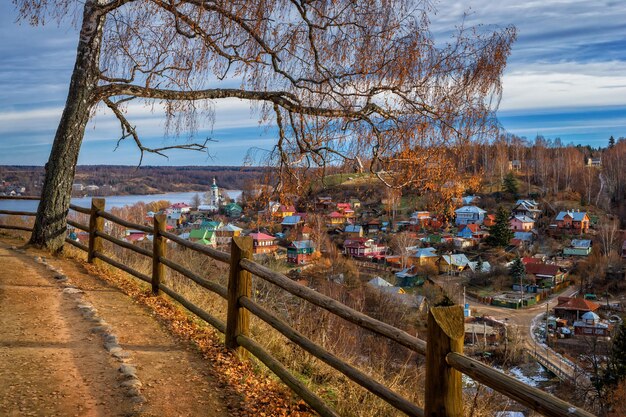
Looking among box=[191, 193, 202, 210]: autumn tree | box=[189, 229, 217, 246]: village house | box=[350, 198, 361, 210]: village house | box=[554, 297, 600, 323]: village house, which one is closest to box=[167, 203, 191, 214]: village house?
box=[191, 193, 202, 210]: autumn tree

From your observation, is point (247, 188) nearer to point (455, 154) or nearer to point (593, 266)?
point (455, 154)

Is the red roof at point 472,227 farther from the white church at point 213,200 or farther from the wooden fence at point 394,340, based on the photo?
the wooden fence at point 394,340

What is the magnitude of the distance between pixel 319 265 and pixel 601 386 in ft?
72.5

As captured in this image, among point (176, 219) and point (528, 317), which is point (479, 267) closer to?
point (528, 317)

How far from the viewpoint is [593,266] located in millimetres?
48000

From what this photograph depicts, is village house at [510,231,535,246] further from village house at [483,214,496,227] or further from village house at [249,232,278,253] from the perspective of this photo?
village house at [249,232,278,253]

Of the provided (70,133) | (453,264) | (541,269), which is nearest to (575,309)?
→ (541,269)

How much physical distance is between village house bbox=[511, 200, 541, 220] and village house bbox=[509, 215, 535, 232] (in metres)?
2.64

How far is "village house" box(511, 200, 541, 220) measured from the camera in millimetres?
66750

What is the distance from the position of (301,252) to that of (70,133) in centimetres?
3566

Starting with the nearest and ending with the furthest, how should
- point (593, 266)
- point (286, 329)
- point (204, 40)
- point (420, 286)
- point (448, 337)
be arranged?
point (448, 337) < point (286, 329) < point (204, 40) < point (420, 286) < point (593, 266)

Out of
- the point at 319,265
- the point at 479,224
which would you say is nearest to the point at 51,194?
the point at 319,265

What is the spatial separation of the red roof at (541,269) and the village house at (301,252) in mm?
17996

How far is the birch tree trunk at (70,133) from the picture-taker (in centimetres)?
926
